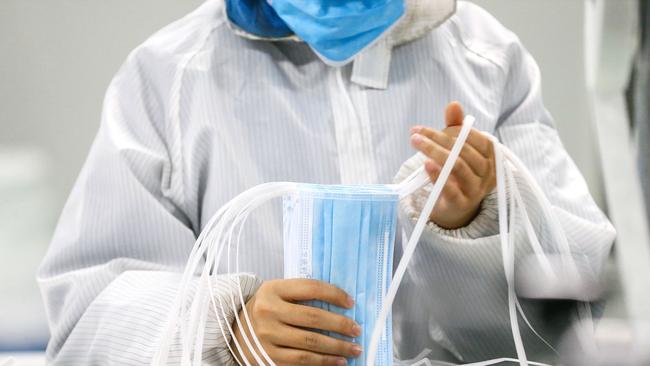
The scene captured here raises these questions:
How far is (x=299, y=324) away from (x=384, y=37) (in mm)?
367

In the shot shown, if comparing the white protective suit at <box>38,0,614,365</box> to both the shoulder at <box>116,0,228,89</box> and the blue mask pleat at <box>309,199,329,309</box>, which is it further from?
the blue mask pleat at <box>309,199,329,309</box>

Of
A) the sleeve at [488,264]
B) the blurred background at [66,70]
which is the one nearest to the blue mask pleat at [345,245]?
the sleeve at [488,264]

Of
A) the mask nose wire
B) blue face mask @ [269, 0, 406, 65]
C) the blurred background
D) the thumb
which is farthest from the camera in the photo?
the blurred background

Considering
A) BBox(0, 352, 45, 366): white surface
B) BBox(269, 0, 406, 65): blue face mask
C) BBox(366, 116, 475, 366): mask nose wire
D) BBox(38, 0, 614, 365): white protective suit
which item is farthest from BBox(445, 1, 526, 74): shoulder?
BBox(0, 352, 45, 366): white surface

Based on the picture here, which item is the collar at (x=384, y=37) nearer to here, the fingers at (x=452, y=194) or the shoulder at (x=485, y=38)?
the shoulder at (x=485, y=38)

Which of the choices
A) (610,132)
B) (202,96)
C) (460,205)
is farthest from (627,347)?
(202,96)

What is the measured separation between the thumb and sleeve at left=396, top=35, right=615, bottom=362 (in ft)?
0.18

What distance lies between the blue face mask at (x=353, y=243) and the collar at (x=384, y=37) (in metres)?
0.31

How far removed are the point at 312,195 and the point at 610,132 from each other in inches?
7.5

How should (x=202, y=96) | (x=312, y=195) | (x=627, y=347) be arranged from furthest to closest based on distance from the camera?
(x=202, y=96)
(x=312, y=195)
(x=627, y=347)

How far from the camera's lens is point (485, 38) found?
0.82 meters

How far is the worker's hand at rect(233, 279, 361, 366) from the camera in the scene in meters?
0.45

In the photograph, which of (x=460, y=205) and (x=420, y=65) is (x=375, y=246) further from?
(x=420, y=65)

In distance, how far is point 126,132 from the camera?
0.73 metres
